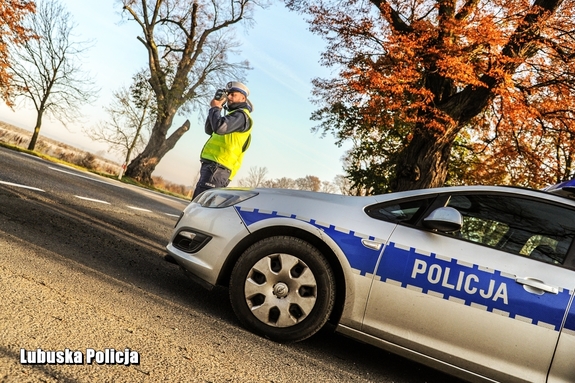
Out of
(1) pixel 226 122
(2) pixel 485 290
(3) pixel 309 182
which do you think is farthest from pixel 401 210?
(3) pixel 309 182

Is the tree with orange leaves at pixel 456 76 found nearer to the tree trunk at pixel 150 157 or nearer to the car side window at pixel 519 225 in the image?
the car side window at pixel 519 225

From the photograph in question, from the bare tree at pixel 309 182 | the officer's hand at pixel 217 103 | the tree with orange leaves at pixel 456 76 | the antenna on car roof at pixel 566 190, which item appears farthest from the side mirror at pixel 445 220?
the bare tree at pixel 309 182

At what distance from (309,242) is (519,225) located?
1426mm

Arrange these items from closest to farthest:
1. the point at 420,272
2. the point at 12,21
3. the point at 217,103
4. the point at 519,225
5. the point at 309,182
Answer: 1. the point at 420,272
2. the point at 519,225
3. the point at 217,103
4. the point at 12,21
5. the point at 309,182

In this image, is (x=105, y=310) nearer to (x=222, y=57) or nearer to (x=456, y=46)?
(x=456, y=46)

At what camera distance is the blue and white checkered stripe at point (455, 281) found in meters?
2.73

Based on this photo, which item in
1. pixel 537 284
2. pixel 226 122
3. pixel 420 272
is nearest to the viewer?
pixel 537 284

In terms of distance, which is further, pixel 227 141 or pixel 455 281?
pixel 227 141

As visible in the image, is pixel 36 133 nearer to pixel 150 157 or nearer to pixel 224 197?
pixel 150 157

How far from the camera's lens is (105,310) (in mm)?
2725

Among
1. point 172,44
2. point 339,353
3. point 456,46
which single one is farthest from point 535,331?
point 172,44

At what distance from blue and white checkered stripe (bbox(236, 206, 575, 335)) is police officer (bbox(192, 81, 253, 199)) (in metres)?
2.02

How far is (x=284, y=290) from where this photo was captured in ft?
10.1

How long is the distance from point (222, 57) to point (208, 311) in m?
27.0
